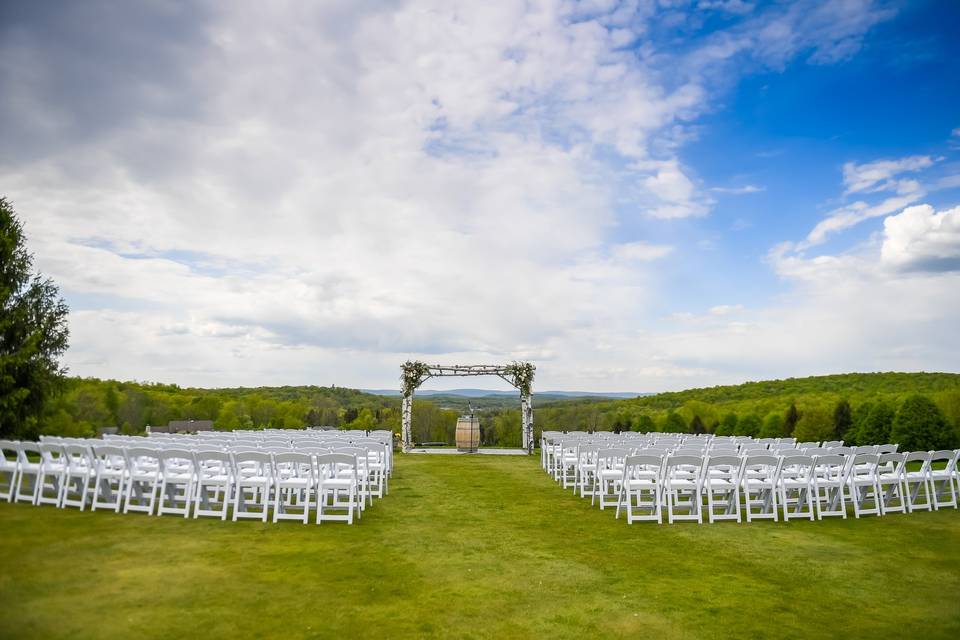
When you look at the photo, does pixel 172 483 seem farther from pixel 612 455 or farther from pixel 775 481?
pixel 775 481

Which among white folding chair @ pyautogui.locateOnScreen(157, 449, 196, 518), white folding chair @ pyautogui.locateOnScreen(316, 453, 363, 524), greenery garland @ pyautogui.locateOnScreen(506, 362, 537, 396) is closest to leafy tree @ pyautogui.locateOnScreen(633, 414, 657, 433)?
greenery garland @ pyautogui.locateOnScreen(506, 362, 537, 396)

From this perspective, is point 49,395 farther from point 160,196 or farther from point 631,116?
point 631,116

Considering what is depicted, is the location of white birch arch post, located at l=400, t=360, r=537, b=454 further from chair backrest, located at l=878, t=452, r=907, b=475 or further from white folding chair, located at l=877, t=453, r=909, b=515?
chair backrest, located at l=878, t=452, r=907, b=475

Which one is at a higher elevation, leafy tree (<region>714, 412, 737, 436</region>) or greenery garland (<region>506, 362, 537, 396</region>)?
greenery garland (<region>506, 362, 537, 396</region>)

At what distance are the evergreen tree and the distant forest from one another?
3 cm

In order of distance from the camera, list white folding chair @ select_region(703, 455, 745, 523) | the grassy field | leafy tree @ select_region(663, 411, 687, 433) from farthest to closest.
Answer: leafy tree @ select_region(663, 411, 687, 433)
white folding chair @ select_region(703, 455, 745, 523)
the grassy field

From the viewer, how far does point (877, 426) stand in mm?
18500

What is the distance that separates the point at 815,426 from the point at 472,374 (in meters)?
12.5

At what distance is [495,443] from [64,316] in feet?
84.7

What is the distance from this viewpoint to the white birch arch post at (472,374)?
22.5m

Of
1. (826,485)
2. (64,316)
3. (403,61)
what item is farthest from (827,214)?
(64,316)

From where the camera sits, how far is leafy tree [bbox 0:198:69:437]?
1527cm

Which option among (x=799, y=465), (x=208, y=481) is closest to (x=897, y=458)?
(x=799, y=465)

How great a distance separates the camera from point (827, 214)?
17906 millimetres
